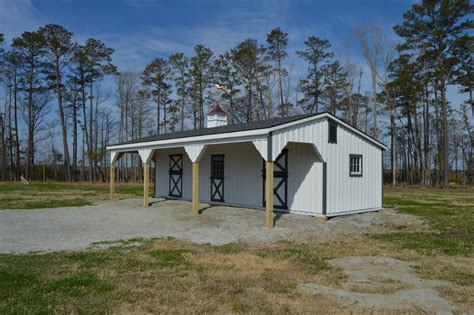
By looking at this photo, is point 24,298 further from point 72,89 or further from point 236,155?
point 72,89

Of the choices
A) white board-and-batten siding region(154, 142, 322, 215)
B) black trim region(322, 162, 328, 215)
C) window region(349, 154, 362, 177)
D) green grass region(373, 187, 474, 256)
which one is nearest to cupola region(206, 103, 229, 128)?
white board-and-batten siding region(154, 142, 322, 215)

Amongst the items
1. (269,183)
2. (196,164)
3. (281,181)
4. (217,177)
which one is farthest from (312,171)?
(217,177)

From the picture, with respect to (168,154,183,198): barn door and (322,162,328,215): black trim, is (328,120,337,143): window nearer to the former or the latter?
(322,162,328,215): black trim

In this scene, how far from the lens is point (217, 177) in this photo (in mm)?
15047

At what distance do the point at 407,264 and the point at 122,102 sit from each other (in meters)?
40.5

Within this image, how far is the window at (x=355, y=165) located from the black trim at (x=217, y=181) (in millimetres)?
4724

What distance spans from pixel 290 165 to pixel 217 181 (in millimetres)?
3560

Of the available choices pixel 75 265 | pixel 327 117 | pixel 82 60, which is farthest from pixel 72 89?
pixel 75 265

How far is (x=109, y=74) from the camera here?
132 feet

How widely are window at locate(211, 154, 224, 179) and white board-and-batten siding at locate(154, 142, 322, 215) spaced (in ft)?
0.63

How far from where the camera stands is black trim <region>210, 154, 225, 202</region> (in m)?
14.9

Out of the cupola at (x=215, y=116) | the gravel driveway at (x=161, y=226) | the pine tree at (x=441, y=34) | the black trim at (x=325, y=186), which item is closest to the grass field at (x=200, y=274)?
the gravel driveway at (x=161, y=226)

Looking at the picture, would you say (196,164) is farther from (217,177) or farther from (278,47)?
(278,47)

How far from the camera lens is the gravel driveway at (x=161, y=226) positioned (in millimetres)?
8609
